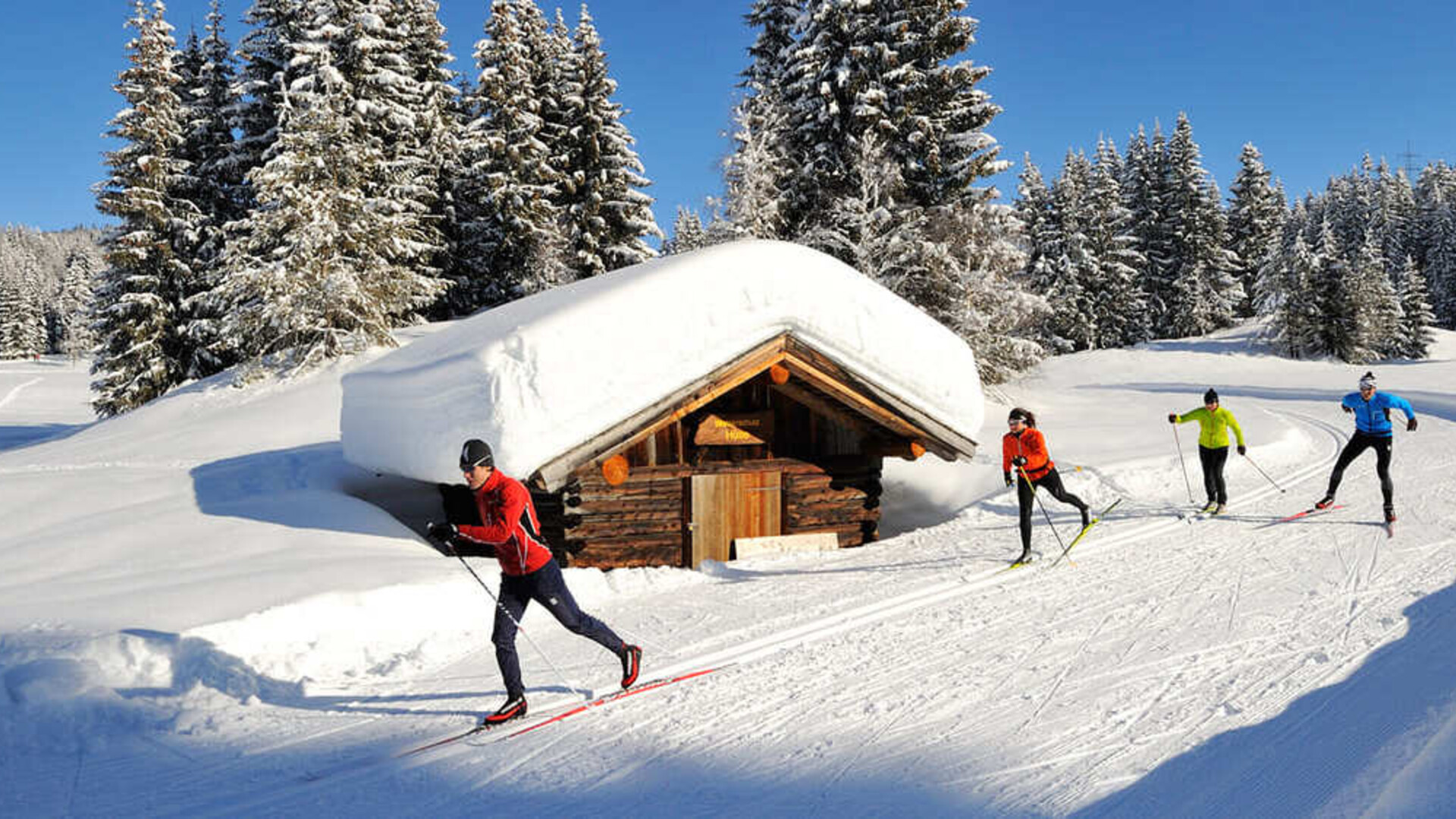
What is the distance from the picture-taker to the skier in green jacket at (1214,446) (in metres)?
11.9

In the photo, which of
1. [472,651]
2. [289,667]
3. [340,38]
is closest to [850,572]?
[472,651]

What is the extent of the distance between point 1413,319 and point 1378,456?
160 ft

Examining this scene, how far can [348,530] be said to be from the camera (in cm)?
1048

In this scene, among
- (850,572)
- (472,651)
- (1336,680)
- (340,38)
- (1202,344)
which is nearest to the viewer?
(1336,680)

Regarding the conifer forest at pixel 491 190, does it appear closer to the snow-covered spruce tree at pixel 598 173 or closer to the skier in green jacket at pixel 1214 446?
the snow-covered spruce tree at pixel 598 173

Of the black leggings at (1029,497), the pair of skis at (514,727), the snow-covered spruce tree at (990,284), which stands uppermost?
the snow-covered spruce tree at (990,284)

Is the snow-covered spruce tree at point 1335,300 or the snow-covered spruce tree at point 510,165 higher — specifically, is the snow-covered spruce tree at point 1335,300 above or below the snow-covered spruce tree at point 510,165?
below

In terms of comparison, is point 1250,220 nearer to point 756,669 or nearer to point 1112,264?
point 1112,264

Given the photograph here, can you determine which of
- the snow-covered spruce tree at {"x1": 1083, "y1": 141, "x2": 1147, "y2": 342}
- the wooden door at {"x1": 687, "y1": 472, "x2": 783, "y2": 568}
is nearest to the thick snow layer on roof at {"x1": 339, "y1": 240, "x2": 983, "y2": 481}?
the wooden door at {"x1": 687, "y1": 472, "x2": 783, "y2": 568}

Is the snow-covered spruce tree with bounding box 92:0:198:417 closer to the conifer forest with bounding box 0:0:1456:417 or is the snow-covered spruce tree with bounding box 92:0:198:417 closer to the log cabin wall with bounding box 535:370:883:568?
the conifer forest with bounding box 0:0:1456:417

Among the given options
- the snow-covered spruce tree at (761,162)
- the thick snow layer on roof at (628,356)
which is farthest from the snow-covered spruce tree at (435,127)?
the thick snow layer on roof at (628,356)

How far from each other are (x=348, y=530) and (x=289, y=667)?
3.96m

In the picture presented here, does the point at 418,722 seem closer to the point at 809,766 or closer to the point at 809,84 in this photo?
the point at 809,766

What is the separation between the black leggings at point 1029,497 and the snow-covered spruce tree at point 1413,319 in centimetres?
4394
